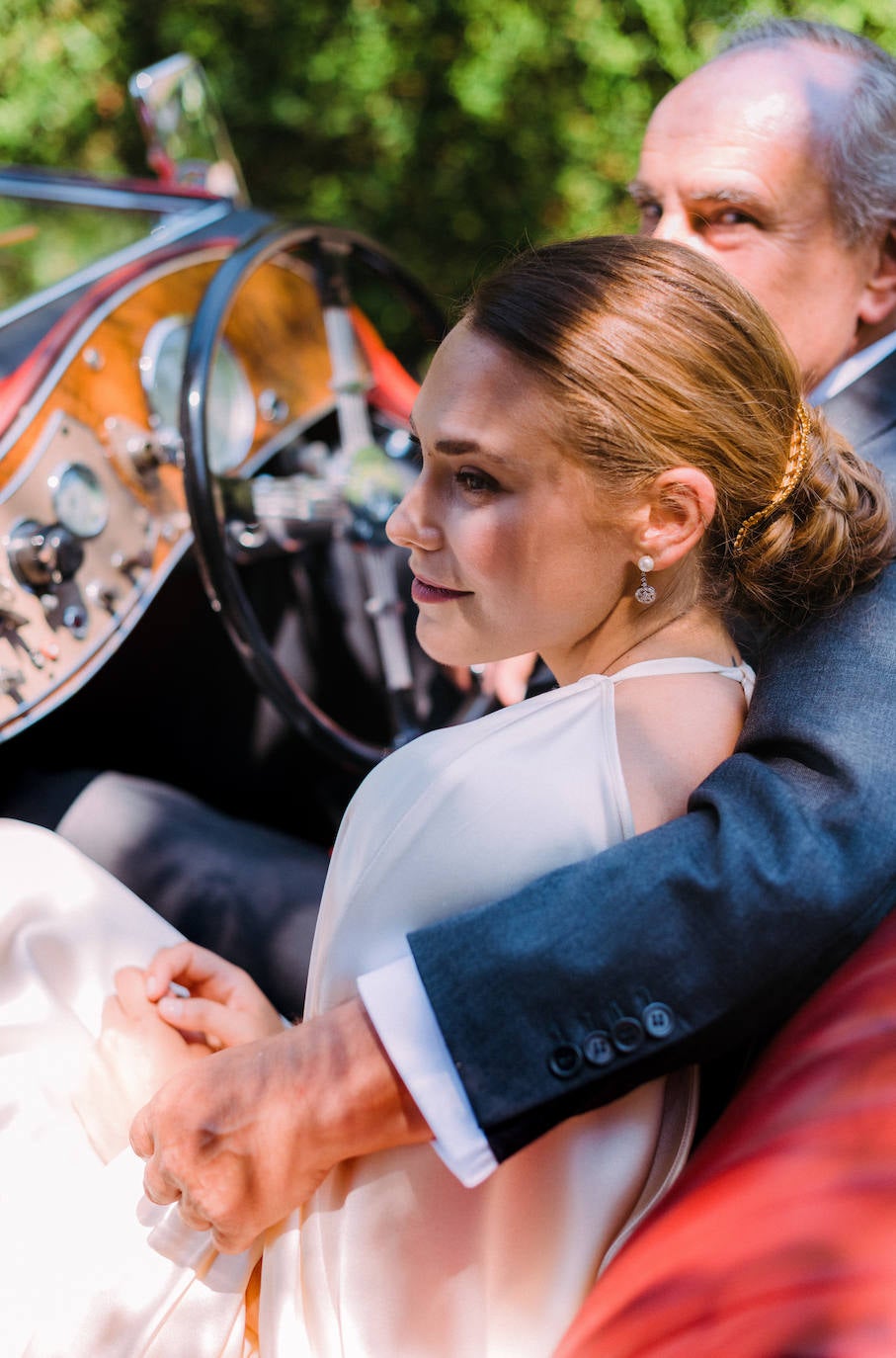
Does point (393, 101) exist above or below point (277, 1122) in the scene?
above

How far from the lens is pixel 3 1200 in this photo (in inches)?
42.6

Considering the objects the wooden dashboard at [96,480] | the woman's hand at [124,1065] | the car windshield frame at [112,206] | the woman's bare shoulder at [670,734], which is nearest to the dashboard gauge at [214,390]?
the wooden dashboard at [96,480]

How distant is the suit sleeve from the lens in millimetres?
871

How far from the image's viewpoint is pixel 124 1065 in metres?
1.19

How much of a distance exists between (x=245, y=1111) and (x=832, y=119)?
58.3 inches

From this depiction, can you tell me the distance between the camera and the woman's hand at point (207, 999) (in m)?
1.21

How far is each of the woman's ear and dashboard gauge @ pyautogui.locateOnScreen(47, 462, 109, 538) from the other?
878mm

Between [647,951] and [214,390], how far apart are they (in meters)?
1.40

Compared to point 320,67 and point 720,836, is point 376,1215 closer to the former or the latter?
point 720,836

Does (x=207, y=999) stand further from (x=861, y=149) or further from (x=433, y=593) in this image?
(x=861, y=149)

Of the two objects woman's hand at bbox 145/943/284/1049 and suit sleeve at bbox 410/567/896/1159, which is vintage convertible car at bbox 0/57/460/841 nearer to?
woman's hand at bbox 145/943/284/1049

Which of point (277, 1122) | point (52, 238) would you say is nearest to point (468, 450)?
point (277, 1122)

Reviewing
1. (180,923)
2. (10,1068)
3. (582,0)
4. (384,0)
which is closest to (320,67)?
(384,0)

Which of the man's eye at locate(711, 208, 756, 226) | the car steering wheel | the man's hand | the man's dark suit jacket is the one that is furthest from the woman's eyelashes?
the man's eye at locate(711, 208, 756, 226)
